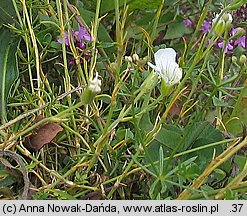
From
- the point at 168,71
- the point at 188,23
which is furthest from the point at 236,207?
the point at 188,23

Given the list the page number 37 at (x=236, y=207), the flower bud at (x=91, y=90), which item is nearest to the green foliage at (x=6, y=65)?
the flower bud at (x=91, y=90)

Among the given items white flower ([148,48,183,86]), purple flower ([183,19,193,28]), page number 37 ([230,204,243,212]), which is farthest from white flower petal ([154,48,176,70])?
purple flower ([183,19,193,28])

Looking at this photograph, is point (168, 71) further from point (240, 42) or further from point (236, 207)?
point (240, 42)

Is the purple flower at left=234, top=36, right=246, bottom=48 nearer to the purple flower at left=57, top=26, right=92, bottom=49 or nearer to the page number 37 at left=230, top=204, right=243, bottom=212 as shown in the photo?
the purple flower at left=57, top=26, right=92, bottom=49

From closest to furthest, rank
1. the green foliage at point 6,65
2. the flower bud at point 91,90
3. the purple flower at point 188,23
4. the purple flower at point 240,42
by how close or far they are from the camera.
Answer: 1. the flower bud at point 91,90
2. the green foliage at point 6,65
3. the purple flower at point 240,42
4. the purple flower at point 188,23

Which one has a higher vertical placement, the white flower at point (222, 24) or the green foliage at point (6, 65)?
the white flower at point (222, 24)

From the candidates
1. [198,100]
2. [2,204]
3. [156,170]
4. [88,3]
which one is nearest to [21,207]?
[2,204]

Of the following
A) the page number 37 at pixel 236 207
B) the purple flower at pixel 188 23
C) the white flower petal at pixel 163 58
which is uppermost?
the white flower petal at pixel 163 58

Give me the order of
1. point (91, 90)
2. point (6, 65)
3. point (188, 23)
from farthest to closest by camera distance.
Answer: point (188, 23)
point (6, 65)
point (91, 90)

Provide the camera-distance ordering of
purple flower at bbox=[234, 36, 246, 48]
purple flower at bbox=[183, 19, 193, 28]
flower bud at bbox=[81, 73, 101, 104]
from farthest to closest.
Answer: purple flower at bbox=[183, 19, 193, 28], purple flower at bbox=[234, 36, 246, 48], flower bud at bbox=[81, 73, 101, 104]

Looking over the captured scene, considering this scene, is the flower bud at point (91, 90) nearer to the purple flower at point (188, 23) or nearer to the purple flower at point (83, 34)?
the purple flower at point (83, 34)

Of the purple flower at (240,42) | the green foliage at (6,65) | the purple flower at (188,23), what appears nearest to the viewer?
the green foliage at (6,65)
